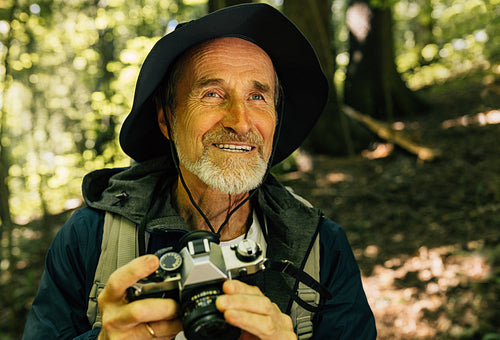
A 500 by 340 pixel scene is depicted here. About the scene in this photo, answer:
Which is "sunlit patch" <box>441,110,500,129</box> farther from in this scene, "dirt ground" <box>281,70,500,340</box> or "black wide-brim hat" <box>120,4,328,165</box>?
"black wide-brim hat" <box>120,4,328,165</box>

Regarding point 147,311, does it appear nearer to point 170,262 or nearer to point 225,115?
point 170,262

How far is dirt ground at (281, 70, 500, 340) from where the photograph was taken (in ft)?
12.8

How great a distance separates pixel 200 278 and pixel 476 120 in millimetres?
9541

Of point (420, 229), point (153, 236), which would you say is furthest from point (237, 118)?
point (420, 229)

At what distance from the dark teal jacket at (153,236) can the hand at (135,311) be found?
0.37 metres

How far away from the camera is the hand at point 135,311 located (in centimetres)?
119

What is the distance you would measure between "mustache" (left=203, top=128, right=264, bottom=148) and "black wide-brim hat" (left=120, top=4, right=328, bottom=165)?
0.38 m

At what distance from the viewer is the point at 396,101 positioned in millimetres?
9992

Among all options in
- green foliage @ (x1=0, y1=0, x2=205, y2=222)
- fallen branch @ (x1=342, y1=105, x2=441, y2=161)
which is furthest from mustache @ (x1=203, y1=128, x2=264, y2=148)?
fallen branch @ (x1=342, y1=105, x2=441, y2=161)

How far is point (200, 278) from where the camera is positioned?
1228 millimetres

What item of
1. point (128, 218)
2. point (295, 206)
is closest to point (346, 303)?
point (295, 206)

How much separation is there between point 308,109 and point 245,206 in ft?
2.86

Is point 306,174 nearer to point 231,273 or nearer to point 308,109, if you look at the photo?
point 308,109

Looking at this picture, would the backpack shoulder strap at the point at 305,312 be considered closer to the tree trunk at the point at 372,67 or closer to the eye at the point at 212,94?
the eye at the point at 212,94
